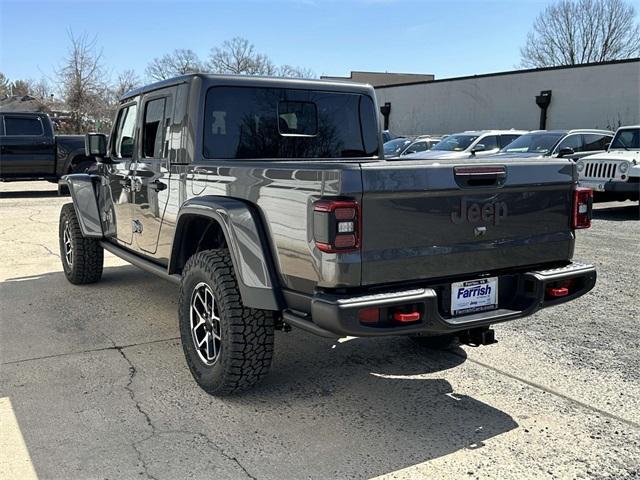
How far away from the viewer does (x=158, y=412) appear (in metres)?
3.53

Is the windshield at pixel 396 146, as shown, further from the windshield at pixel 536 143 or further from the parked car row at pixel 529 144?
the windshield at pixel 536 143

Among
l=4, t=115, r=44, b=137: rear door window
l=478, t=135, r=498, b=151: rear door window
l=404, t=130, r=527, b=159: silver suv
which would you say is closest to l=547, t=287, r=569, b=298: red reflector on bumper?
l=404, t=130, r=527, b=159: silver suv

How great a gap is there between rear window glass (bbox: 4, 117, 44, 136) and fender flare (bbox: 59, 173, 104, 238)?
34.3 feet

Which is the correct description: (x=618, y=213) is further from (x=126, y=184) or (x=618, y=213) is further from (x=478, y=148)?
(x=126, y=184)

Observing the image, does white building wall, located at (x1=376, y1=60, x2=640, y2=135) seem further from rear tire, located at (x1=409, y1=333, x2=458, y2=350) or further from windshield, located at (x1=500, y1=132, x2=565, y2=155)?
rear tire, located at (x1=409, y1=333, x2=458, y2=350)

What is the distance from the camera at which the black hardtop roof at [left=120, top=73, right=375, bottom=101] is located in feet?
14.1

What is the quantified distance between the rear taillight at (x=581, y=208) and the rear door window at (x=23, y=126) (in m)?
14.6

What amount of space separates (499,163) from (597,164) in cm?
928

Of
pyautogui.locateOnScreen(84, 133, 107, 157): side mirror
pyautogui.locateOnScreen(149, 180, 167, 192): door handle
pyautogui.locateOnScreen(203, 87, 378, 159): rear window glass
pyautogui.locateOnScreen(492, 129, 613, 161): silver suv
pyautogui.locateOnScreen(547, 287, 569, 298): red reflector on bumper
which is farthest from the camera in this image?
pyautogui.locateOnScreen(492, 129, 613, 161): silver suv

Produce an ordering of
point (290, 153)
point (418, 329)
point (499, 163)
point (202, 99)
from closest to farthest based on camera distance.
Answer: point (418, 329) < point (499, 163) < point (202, 99) < point (290, 153)

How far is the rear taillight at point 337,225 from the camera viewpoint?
294cm

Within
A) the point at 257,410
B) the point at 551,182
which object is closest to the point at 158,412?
the point at 257,410

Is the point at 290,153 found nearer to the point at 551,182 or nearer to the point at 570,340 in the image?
the point at 551,182

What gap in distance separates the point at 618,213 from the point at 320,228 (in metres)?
11.1
